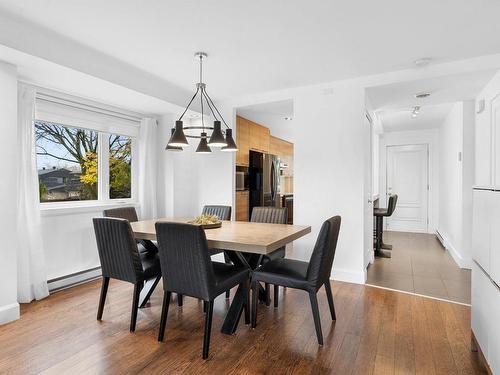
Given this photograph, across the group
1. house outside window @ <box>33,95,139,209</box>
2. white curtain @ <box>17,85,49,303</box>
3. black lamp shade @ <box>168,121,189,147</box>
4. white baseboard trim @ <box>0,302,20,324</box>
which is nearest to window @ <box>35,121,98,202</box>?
house outside window @ <box>33,95,139,209</box>

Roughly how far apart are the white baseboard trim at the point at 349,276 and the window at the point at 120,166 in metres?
3.11

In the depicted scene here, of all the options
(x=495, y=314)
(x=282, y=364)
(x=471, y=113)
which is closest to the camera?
(x=495, y=314)

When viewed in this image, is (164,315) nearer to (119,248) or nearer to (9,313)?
(119,248)

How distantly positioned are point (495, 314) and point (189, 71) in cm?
334

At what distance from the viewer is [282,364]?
202cm

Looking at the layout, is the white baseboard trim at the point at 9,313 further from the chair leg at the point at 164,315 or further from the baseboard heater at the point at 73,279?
the chair leg at the point at 164,315

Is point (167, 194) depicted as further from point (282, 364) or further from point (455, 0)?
point (455, 0)

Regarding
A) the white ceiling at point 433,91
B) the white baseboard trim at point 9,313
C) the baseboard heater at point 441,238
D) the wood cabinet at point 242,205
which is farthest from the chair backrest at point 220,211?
the baseboard heater at point 441,238

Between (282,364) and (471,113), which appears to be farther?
(471,113)

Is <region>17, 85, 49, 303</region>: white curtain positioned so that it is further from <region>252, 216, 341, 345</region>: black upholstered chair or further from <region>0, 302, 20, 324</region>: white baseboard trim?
<region>252, 216, 341, 345</region>: black upholstered chair

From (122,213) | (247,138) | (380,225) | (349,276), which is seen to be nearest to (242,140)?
(247,138)

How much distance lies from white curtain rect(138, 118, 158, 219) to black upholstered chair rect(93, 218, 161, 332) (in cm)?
195

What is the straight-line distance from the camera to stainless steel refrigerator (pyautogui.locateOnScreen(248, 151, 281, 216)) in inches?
210

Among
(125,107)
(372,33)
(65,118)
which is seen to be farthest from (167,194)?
(372,33)
